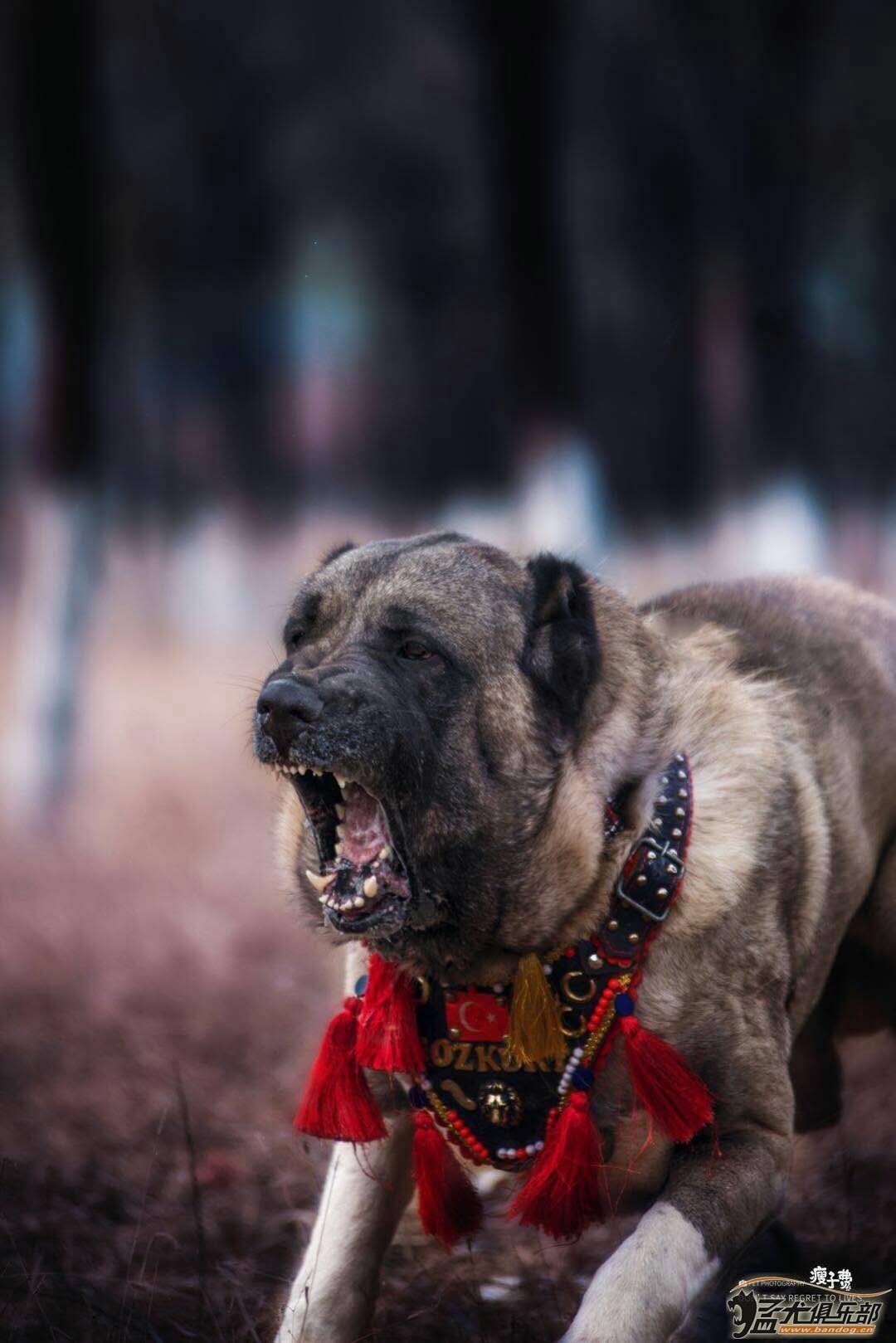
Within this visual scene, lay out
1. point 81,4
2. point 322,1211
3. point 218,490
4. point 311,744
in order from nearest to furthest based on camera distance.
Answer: point 311,744 < point 322,1211 < point 81,4 < point 218,490

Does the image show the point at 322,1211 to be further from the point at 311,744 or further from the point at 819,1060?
the point at 819,1060

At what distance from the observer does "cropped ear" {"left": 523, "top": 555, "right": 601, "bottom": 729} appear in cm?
280

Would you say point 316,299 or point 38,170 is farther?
point 316,299

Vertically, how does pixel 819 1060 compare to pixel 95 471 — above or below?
below

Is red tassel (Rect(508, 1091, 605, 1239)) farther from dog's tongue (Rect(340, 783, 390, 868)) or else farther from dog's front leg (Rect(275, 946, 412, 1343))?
dog's tongue (Rect(340, 783, 390, 868))

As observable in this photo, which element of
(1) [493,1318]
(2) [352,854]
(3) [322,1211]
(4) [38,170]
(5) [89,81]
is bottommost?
(1) [493,1318]

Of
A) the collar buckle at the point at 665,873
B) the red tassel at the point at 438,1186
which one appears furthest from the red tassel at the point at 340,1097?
the collar buckle at the point at 665,873

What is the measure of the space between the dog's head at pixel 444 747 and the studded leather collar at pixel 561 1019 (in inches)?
3.9

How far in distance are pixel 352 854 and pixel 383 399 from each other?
16.7 meters

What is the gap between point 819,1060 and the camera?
3869mm

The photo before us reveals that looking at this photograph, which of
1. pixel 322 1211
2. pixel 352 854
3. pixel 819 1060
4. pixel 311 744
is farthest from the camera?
pixel 819 1060

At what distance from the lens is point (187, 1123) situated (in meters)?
3.18

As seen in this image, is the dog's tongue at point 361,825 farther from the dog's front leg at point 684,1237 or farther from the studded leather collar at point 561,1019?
the dog's front leg at point 684,1237

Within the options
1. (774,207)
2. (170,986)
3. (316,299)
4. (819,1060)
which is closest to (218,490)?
(316,299)
